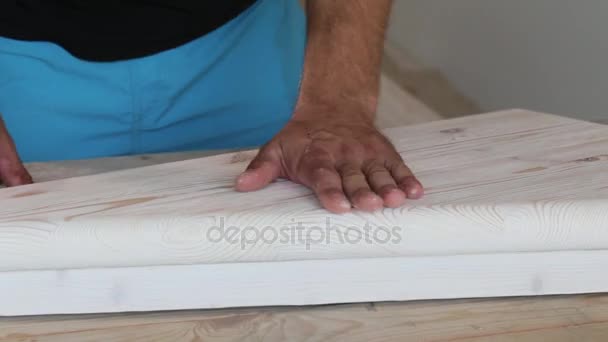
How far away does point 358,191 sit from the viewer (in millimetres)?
914

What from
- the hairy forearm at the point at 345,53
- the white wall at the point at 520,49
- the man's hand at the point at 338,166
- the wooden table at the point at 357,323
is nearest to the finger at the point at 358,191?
the man's hand at the point at 338,166

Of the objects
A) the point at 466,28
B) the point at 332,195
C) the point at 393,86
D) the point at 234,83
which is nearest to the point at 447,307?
the point at 332,195

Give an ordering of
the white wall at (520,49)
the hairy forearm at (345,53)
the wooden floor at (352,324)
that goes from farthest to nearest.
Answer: the white wall at (520,49), the hairy forearm at (345,53), the wooden floor at (352,324)

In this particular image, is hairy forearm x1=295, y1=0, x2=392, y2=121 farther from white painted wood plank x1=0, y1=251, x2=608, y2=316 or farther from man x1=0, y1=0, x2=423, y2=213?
white painted wood plank x1=0, y1=251, x2=608, y2=316

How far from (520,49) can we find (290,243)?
Answer: 180cm

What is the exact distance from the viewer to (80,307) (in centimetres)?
86

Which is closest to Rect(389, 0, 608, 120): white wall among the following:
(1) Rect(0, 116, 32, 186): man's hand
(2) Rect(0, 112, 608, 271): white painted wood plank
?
(2) Rect(0, 112, 608, 271): white painted wood plank

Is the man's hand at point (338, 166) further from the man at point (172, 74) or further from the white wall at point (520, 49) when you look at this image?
Answer: the white wall at point (520, 49)

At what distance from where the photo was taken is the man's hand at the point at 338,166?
0.91 meters

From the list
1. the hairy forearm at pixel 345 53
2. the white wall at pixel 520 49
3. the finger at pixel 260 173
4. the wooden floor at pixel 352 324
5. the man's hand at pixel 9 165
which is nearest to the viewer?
the wooden floor at pixel 352 324

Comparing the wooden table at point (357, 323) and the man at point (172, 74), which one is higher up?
→ the man at point (172, 74)

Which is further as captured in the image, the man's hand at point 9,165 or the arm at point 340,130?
the man's hand at point 9,165

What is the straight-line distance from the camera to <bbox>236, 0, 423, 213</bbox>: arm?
0.93 meters

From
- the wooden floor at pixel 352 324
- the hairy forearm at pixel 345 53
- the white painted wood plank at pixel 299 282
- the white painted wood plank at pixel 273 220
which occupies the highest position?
the hairy forearm at pixel 345 53
